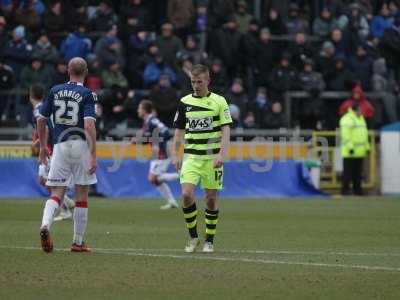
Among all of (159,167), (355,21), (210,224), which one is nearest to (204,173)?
(210,224)

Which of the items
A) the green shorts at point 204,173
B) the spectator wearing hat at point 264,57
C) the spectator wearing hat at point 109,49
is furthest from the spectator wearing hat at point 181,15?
the green shorts at point 204,173

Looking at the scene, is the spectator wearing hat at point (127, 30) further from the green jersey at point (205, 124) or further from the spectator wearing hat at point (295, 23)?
the green jersey at point (205, 124)

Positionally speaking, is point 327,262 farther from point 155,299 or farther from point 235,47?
point 235,47

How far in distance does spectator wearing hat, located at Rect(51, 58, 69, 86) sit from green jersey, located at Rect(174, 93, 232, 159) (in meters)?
14.7

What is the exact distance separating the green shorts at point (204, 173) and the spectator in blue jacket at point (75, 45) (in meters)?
15.9

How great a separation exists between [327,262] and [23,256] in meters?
3.21

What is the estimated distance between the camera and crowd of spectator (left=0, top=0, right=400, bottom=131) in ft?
94.3

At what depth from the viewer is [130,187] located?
27.3 metres

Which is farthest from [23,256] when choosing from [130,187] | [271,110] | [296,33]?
[296,33]

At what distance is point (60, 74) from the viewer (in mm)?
28094

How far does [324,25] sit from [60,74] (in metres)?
7.92

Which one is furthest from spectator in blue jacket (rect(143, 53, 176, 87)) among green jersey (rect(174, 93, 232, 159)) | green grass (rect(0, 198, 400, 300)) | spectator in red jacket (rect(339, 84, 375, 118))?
green jersey (rect(174, 93, 232, 159))

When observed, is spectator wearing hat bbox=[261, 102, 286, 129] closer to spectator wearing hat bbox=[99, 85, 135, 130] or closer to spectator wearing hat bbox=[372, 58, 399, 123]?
spectator wearing hat bbox=[372, 58, 399, 123]

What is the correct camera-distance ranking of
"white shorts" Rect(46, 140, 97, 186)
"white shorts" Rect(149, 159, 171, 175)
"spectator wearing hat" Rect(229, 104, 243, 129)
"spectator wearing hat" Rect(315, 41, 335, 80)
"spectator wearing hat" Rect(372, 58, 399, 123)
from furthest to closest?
"spectator wearing hat" Rect(372, 58, 399, 123) → "spectator wearing hat" Rect(315, 41, 335, 80) → "spectator wearing hat" Rect(229, 104, 243, 129) → "white shorts" Rect(149, 159, 171, 175) → "white shorts" Rect(46, 140, 97, 186)
